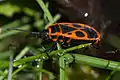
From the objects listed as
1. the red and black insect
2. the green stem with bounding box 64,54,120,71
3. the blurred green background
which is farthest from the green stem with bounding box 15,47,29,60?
the green stem with bounding box 64,54,120,71

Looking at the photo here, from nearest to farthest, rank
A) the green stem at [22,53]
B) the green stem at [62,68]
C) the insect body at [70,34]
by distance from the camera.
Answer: the green stem at [62,68] → the insect body at [70,34] → the green stem at [22,53]

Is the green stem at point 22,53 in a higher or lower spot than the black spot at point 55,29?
lower

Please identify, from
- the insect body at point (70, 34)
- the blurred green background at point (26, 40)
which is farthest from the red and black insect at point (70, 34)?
the blurred green background at point (26, 40)

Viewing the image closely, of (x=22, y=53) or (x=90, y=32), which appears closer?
(x=90, y=32)

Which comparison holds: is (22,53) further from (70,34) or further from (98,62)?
(98,62)

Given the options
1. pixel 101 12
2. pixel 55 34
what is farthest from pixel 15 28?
pixel 101 12

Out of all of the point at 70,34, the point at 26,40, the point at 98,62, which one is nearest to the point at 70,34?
the point at 70,34

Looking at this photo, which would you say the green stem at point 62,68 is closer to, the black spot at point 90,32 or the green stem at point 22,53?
the black spot at point 90,32

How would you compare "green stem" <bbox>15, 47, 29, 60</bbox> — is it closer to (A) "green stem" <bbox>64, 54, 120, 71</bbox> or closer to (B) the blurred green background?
(B) the blurred green background

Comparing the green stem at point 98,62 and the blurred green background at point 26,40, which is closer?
the green stem at point 98,62
